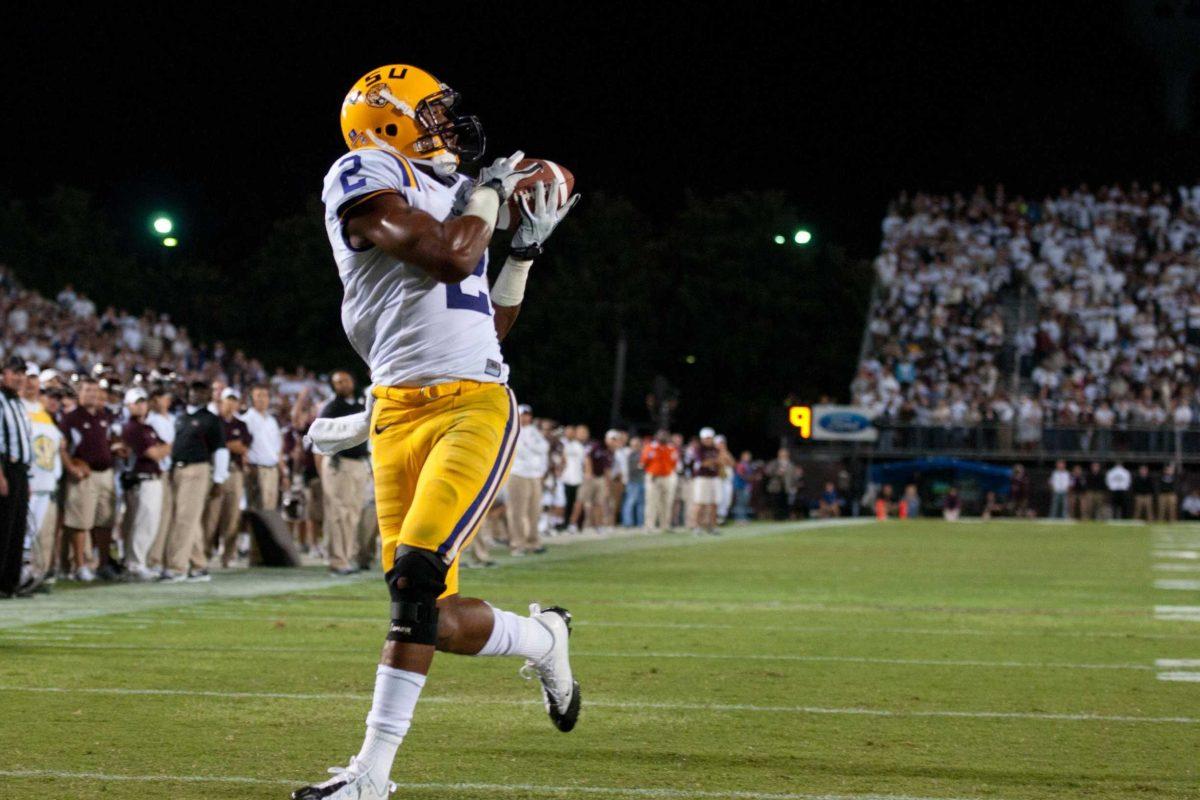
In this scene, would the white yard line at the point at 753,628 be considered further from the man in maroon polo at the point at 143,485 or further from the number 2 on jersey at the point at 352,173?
the number 2 on jersey at the point at 352,173

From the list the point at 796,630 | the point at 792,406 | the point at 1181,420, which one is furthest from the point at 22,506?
the point at 1181,420

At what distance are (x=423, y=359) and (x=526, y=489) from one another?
13780 millimetres

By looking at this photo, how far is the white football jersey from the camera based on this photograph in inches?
185

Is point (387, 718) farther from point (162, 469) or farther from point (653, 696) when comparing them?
point (162, 469)

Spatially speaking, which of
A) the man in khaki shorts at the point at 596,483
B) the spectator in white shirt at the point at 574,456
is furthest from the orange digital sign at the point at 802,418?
the spectator in white shirt at the point at 574,456

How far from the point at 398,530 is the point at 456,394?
1.42 ft

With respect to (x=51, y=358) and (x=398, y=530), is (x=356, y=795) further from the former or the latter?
(x=51, y=358)

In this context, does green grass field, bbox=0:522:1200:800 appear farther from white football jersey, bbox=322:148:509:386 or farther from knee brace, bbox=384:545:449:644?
white football jersey, bbox=322:148:509:386

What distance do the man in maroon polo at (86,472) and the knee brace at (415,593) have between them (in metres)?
9.12

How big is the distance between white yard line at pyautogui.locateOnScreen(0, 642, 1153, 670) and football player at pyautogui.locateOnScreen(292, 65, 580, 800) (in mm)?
3285

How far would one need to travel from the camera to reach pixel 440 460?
460 cm

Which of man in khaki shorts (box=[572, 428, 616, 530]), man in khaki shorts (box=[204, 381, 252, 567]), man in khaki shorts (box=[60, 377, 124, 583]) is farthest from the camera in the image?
man in khaki shorts (box=[572, 428, 616, 530])

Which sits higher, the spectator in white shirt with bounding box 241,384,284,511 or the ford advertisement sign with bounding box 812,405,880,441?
the ford advertisement sign with bounding box 812,405,880,441

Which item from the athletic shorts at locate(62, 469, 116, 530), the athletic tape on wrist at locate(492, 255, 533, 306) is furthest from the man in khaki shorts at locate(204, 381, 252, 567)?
the athletic tape on wrist at locate(492, 255, 533, 306)
